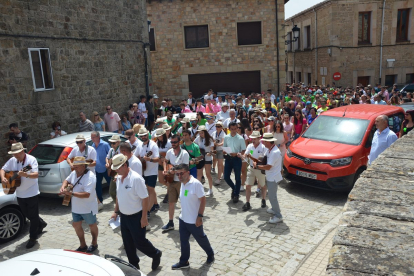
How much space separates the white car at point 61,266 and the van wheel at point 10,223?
12.1 ft

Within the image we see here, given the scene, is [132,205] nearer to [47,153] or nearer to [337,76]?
[47,153]

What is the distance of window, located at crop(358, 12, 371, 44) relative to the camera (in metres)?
27.5

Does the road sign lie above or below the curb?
above

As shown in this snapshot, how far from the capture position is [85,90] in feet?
45.0

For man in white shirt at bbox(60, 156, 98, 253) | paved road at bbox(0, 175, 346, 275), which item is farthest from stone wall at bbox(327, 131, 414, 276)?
→ man in white shirt at bbox(60, 156, 98, 253)

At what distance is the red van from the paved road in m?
0.52

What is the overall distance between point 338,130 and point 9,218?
7.89m

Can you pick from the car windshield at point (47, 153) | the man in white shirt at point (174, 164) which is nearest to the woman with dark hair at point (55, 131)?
the car windshield at point (47, 153)

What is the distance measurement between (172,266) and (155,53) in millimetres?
19128

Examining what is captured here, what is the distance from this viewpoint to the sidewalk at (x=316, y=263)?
5.72 metres

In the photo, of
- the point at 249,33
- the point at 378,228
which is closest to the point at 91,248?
the point at 378,228

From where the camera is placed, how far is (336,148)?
358 inches

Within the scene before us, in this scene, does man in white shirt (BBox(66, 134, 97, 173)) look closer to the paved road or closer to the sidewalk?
the paved road

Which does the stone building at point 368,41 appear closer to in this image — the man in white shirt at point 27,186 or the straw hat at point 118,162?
the man in white shirt at point 27,186
